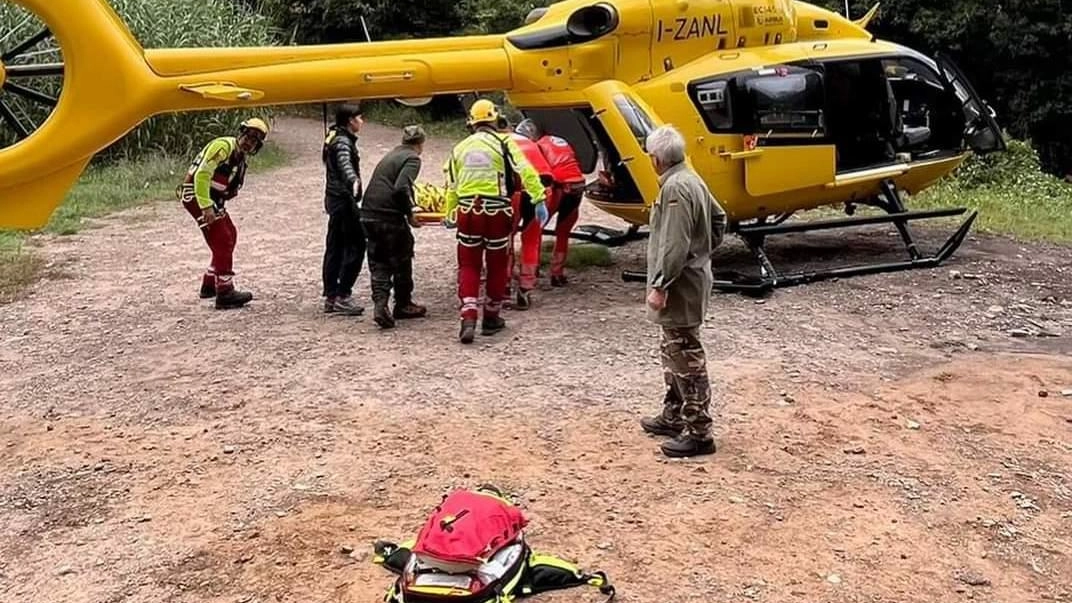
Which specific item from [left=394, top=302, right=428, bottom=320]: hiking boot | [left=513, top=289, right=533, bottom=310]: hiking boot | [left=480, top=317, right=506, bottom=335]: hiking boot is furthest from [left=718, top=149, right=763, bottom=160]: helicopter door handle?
[left=394, top=302, right=428, bottom=320]: hiking boot

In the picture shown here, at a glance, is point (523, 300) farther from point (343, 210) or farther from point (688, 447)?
point (688, 447)

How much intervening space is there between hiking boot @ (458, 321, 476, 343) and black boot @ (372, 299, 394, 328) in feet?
2.24

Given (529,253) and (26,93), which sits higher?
(26,93)

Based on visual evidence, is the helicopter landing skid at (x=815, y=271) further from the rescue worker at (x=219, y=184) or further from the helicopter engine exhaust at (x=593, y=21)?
the rescue worker at (x=219, y=184)

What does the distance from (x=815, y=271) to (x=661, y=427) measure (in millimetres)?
4305

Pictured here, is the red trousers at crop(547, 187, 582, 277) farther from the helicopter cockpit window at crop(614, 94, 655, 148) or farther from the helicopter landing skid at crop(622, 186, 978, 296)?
the helicopter cockpit window at crop(614, 94, 655, 148)

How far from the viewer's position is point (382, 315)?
27.3ft

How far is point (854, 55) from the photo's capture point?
9.59 metres

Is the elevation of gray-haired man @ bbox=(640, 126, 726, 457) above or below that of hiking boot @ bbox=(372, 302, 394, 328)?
above

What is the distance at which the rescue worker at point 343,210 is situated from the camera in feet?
28.1

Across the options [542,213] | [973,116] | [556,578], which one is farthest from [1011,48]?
[556,578]

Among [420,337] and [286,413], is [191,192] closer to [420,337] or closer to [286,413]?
[420,337]

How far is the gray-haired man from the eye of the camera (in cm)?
549

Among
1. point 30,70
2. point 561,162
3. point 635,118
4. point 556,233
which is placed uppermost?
point 30,70
